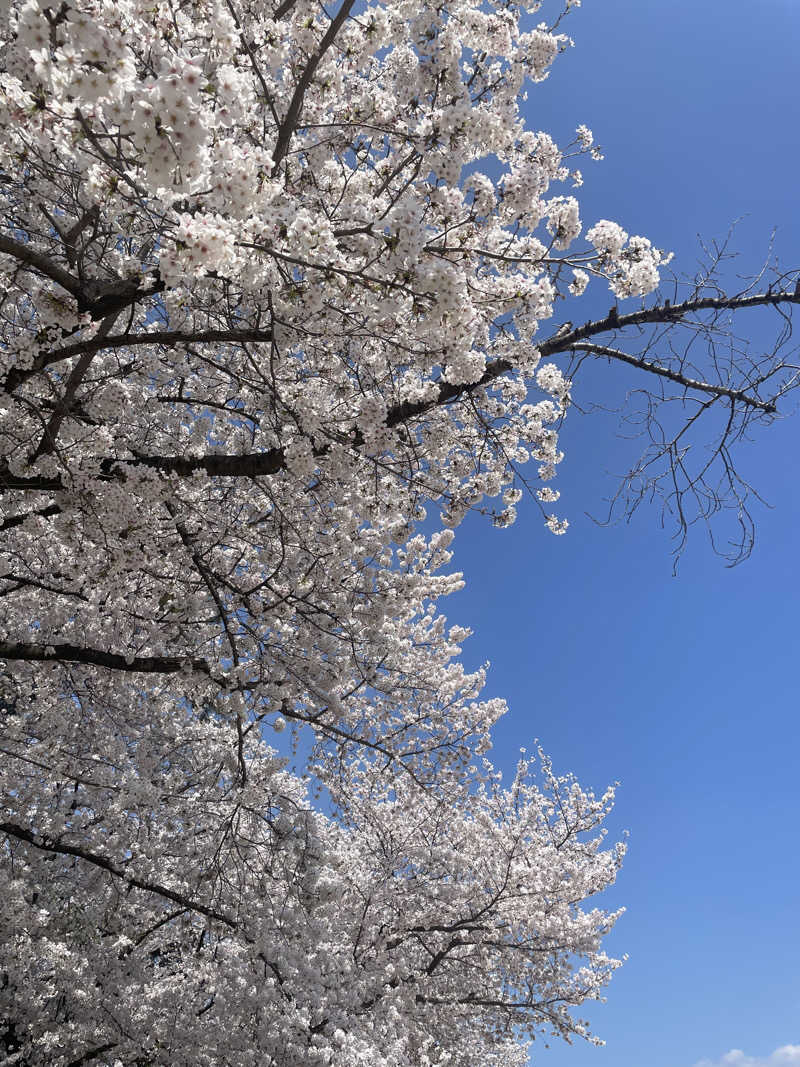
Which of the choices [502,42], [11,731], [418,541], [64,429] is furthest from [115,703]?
[502,42]

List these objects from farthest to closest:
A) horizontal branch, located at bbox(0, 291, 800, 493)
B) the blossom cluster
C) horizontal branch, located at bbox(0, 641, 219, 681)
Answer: horizontal branch, located at bbox(0, 641, 219, 681)
horizontal branch, located at bbox(0, 291, 800, 493)
the blossom cluster

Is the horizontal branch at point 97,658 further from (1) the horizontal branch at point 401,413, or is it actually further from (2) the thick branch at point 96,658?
(1) the horizontal branch at point 401,413

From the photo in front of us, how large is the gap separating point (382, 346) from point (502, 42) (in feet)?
6.79

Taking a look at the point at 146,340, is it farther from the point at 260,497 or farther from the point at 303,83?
the point at 260,497

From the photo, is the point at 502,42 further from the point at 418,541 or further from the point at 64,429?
the point at 418,541

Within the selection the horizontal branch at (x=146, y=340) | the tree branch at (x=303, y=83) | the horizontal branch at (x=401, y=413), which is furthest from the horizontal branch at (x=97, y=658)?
the tree branch at (x=303, y=83)

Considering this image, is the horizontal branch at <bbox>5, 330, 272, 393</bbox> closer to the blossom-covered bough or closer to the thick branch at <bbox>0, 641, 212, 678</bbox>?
the blossom-covered bough

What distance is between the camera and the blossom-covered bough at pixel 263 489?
3221 mm

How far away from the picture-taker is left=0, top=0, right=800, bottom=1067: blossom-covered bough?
3221 mm

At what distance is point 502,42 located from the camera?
436 centimetres

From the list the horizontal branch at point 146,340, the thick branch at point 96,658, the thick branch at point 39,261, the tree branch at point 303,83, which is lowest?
the thick branch at point 96,658

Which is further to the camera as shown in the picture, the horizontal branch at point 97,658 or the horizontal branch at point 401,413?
the horizontal branch at point 97,658

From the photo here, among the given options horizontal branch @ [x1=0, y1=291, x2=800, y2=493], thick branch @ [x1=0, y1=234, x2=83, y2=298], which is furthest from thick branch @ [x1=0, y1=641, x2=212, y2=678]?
thick branch @ [x1=0, y1=234, x2=83, y2=298]

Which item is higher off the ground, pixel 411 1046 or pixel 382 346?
pixel 382 346
